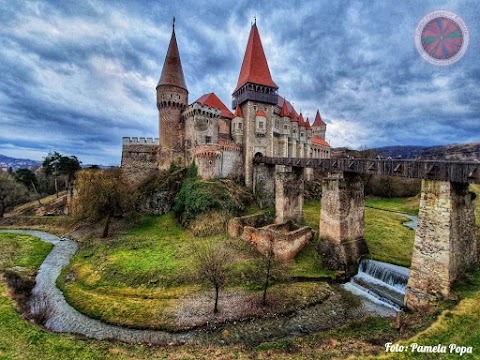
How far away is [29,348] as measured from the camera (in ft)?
33.9

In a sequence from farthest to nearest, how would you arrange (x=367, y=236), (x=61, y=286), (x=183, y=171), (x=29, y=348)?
(x=183, y=171) < (x=367, y=236) < (x=61, y=286) < (x=29, y=348)

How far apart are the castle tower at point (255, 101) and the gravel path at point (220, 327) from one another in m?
23.8

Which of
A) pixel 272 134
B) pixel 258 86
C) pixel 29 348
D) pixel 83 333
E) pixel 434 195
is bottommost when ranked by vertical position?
pixel 83 333

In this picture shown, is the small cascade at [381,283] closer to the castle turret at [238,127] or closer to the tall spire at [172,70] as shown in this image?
the castle turret at [238,127]

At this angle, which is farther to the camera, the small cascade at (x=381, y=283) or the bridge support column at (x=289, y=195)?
the bridge support column at (x=289, y=195)

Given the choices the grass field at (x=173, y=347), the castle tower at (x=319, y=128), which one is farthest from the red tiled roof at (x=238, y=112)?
the castle tower at (x=319, y=128)

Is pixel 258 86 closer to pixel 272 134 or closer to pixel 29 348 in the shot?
pixel 272 134

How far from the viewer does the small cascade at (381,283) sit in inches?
589

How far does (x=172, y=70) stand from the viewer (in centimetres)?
3647

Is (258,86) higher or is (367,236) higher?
(258,86)

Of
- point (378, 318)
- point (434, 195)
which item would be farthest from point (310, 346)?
point (434, 195)

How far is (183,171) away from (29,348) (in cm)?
2653

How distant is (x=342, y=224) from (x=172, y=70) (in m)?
33.0

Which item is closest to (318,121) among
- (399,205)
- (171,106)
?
(399,205)
